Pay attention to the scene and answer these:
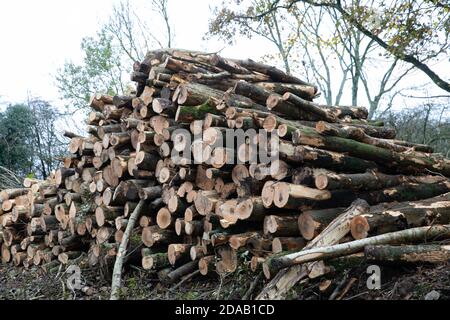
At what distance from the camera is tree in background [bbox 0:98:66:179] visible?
1655 cm

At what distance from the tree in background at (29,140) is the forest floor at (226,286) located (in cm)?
1046

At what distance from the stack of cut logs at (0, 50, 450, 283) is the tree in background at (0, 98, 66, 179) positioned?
33.3 feet

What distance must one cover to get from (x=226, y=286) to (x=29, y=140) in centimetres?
1484

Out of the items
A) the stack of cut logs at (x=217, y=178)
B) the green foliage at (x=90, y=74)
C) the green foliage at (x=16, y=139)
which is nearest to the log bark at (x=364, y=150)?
the stack of cut logs at (x=217, y=178)

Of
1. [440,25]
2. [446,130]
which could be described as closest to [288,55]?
[446,130]

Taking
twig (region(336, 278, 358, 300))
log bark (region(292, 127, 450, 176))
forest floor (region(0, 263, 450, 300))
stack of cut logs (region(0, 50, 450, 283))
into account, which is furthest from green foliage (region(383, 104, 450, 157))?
twig (region(336, 278, 358, 300))

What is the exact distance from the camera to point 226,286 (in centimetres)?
478

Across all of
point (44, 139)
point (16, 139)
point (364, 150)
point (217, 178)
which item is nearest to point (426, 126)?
point (364, 150)

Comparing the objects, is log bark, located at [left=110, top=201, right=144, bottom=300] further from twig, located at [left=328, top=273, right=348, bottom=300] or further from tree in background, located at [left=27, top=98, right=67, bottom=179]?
tree in background, located at [left=27, top=98, right=67, bottom=179]

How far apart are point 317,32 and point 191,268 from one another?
16582 mm

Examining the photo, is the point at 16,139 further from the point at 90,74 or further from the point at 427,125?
the point at 427,125

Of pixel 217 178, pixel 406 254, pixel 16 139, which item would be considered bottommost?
pixel 406 254

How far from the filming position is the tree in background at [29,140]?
16547 millimetres

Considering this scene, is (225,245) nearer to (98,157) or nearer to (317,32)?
(98,157)
